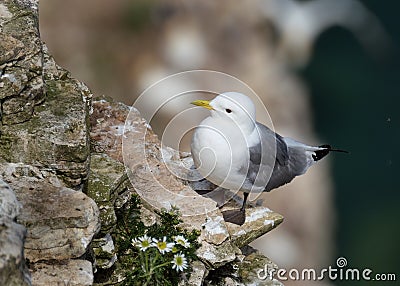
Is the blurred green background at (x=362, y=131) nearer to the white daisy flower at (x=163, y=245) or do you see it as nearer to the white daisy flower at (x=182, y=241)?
the white daisy flower at (x=182, y=241)

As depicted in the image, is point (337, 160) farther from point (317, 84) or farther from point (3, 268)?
point (3, 268)

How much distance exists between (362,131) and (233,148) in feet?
20.1

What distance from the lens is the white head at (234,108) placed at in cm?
330

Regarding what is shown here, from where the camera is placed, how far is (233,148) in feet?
11.1

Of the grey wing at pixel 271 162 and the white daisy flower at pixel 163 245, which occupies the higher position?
the grey wing at pixel 271 162

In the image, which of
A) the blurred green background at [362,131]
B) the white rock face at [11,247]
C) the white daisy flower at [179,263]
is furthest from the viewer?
the blurred green background at [362,131]

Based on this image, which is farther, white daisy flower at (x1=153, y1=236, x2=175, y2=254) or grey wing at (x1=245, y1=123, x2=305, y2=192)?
grey wing at (x1=245, y1=123, x2=305, y2=192)

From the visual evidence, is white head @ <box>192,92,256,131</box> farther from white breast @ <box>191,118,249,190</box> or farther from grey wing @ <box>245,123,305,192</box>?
grey wing @ <box>245,123,305,192</box>

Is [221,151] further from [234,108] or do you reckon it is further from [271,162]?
[271,162]

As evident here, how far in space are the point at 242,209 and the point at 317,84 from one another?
22.8 ft

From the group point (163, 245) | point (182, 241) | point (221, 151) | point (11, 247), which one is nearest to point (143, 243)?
point (163, 245)

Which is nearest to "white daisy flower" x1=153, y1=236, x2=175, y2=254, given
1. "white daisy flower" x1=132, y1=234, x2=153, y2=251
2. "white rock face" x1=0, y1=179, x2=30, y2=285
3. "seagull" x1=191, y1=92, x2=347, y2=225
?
"white daisy flower" x1=132, y1=234, x2=153, y2=251

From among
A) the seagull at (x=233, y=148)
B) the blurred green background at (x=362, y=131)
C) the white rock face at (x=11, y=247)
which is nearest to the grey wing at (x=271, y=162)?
the seagull at (x=233, y=148)

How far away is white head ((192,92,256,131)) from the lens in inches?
130
